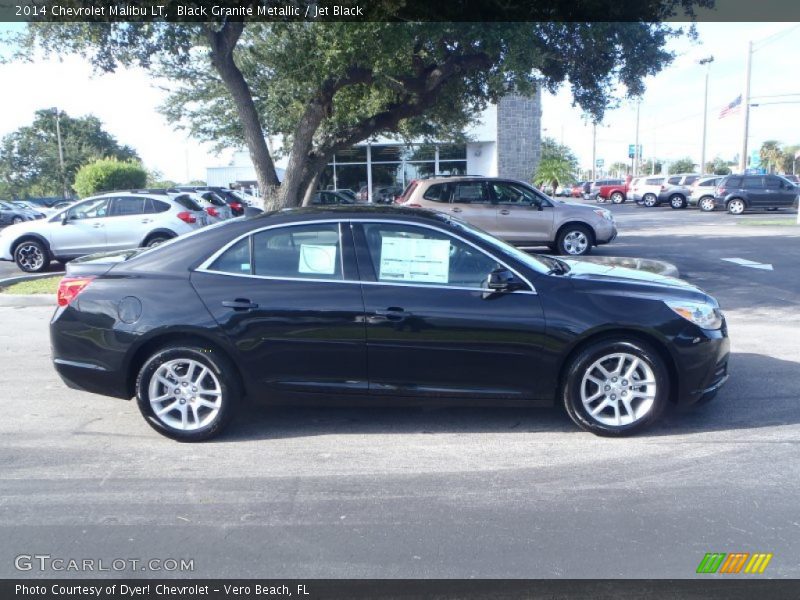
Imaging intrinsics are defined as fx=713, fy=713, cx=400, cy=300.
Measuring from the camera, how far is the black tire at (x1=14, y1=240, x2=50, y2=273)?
1479 centimetres

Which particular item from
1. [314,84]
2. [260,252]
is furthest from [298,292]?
[314,84]

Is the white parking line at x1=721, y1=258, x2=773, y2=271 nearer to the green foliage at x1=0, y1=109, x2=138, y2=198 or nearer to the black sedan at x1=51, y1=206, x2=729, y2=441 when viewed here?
the black sedan at x1=51, y1=206, x2=729, y2=441

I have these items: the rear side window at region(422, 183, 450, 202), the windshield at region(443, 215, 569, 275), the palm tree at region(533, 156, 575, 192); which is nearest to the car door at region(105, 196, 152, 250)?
the rear side window at region(422, 183, 450, 202)

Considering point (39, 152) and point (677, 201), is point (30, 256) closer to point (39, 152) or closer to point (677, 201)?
point (677, 201)

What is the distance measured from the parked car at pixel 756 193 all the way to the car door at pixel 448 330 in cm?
2996

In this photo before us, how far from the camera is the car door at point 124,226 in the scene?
14547 millimetres

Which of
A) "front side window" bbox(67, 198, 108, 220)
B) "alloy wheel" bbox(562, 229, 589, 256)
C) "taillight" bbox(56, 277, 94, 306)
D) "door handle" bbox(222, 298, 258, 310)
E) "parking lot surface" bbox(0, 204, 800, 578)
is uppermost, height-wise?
"front side window" bbox(67, 198, 108, 220)

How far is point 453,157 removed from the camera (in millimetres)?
36344

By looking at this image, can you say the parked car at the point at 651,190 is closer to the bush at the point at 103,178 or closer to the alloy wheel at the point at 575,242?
the alloy wheel at the point at 575,242

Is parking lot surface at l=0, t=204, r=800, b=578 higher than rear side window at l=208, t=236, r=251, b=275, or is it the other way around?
rear side window at l=208, t=236, r=251, b=275

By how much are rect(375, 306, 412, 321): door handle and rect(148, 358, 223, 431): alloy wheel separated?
1307 millimetres

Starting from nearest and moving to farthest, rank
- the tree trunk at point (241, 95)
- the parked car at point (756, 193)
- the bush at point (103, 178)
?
A: the tree trunk at point (241, 95) → the parked car at point (756, 193) → the bush at point (103, 178)

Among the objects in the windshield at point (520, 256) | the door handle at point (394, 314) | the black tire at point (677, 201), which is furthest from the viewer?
the black tire at point (677, 201)

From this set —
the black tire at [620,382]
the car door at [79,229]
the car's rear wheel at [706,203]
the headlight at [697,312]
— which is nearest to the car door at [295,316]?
the black tire at [620,382]
